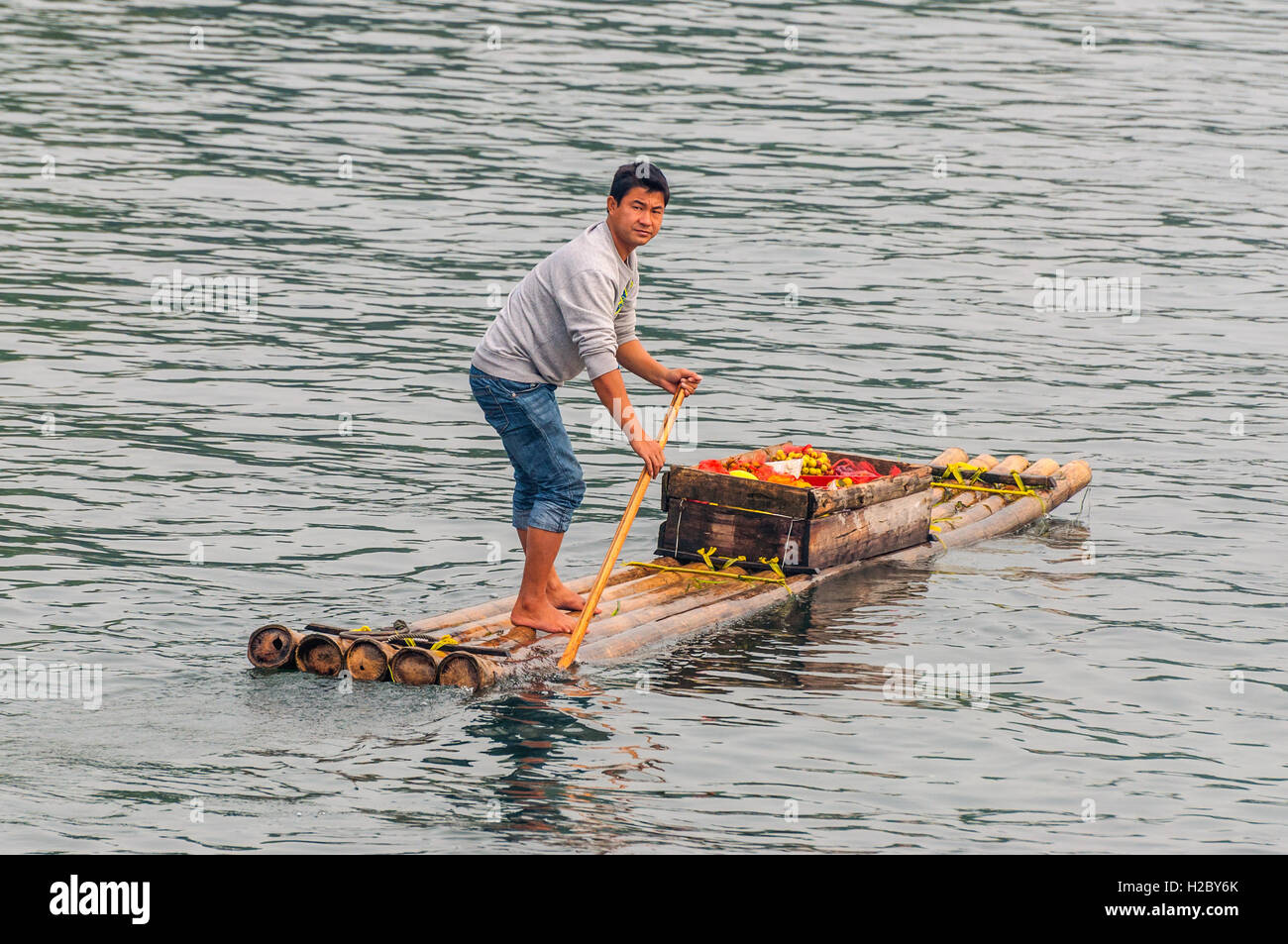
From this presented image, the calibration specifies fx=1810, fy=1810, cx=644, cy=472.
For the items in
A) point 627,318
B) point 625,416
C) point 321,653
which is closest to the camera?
point 321,653

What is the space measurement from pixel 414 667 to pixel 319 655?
1.79 ft

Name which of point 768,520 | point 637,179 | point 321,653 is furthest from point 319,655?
point 768,520

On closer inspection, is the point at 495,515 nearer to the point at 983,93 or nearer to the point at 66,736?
the point at 66,736

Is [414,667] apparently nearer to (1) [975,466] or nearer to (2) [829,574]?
(2) [829,574]

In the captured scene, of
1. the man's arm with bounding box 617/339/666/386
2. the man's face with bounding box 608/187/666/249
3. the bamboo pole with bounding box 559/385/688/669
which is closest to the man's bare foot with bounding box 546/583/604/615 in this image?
the bamboo pole with bounding box 559/385/688/669

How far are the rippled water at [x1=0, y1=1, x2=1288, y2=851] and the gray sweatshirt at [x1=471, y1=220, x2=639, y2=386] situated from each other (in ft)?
5.83

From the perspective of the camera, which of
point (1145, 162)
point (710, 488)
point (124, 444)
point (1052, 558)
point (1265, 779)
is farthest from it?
point (1145, 162)

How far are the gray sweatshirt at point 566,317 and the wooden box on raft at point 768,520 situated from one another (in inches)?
74.6

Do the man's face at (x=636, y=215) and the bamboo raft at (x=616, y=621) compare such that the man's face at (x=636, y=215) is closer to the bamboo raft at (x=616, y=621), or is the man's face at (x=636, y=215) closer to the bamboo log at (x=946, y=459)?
the bamboo raft at (x=616, y=621)

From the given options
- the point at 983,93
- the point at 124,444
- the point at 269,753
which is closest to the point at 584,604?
the point at 269,753

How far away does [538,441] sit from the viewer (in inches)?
416

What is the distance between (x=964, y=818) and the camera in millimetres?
8680

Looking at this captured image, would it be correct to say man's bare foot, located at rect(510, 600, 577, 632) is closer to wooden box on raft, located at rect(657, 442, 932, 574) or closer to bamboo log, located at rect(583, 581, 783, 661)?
bamboo log, located at rect(583, 581, 783, 661)

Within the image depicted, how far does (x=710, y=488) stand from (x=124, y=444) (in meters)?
5.35
